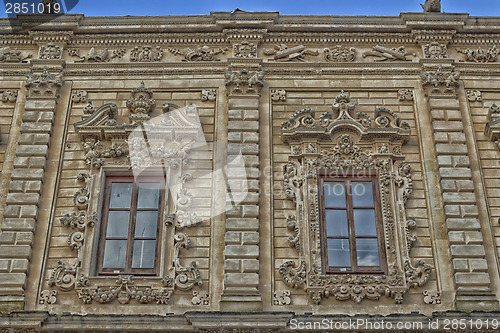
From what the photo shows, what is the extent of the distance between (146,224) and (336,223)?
3.34m

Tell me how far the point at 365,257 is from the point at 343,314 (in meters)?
1.36

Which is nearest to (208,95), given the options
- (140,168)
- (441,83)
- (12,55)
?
(140,168)

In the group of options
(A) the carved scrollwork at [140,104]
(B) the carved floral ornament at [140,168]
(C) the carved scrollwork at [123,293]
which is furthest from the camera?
(A) the carved scrollwork at [140,104]

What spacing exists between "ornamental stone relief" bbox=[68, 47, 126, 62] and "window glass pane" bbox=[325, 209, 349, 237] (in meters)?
5.50

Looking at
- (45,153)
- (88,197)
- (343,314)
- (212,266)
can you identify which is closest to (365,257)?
(343,314)

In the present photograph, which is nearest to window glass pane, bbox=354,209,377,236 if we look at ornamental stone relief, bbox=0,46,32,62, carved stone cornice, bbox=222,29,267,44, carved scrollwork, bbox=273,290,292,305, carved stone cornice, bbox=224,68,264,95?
carved scrollwork, bbox=273,290,292,305

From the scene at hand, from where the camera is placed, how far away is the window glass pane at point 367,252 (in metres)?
13.6

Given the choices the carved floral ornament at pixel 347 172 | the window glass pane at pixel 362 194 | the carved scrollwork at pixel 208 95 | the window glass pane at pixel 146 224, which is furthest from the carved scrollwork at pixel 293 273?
the carved scrollwork at pixel 208 95

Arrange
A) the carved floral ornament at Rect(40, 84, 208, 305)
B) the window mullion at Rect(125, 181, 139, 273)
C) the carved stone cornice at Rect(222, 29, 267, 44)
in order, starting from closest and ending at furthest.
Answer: the carved floral ornament at Rect(40, 84, 208, 305)
the window mullion at Rect(125, 181, 139, 273)
the carved stone cornice at Rect(222, 29, 267, 44)

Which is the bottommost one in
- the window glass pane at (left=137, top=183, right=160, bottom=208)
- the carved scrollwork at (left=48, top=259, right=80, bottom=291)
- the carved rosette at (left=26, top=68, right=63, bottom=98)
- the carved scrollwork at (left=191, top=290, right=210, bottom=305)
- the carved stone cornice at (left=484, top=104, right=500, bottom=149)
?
the carved scrollwork at (left=191, top=290, right=210, bottom=305)

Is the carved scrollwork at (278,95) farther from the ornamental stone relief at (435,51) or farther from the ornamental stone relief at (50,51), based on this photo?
the ornamental stone relief at (50,51)

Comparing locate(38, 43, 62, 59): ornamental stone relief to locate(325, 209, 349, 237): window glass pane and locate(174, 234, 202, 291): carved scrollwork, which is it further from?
locate(325, 209, 349, 237): window glass pane

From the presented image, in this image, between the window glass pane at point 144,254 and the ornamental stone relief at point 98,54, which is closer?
the window glass pane at point 144,254

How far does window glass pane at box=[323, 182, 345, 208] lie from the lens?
565 inches
